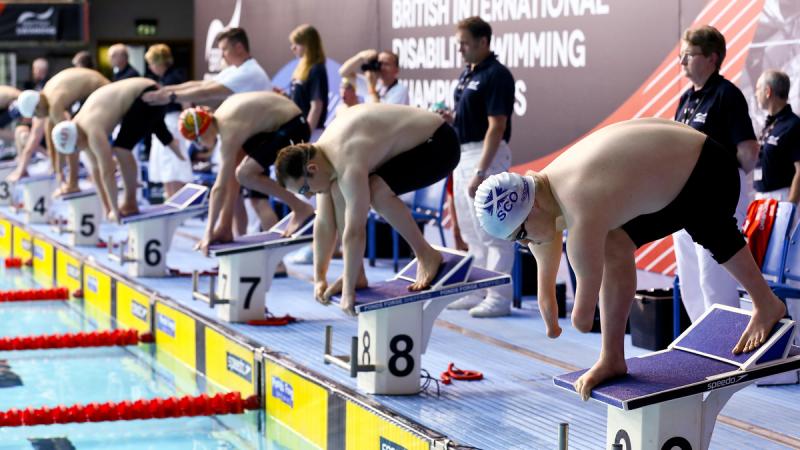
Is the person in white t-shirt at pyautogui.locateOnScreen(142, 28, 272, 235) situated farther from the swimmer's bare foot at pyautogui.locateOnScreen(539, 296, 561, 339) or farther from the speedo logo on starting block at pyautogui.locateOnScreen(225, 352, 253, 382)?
the swimmer's bare foot at pyautogui.locateOnScreen(539, 296, 561, 339)

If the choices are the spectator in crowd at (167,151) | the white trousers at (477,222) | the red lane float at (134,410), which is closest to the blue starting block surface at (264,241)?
the white trousers at (477,222)

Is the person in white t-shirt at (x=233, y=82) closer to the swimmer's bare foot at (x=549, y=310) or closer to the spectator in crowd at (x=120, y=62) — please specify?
the spectator in crowd at (x=120, y=62)

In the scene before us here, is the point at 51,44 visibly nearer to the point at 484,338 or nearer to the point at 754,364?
the point at 484,338

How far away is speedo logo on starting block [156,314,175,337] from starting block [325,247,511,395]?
1.82 metres

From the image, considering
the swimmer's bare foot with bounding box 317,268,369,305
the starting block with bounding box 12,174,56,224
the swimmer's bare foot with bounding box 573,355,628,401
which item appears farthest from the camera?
the starting block with bounding box 12,174,56,224

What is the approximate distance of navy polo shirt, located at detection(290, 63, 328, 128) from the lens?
294 inches

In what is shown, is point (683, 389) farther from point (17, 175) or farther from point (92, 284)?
point (17, 175)

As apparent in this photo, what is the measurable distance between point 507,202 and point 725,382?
2.32 feet

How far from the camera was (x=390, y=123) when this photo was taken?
15.3ft

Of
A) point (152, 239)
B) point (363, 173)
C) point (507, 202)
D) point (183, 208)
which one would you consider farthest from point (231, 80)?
point (507, 202)

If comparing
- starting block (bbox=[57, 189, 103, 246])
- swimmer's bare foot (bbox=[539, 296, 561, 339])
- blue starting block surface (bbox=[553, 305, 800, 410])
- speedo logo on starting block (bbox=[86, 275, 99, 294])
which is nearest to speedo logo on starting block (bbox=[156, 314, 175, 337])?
speedo logo on starting block (bbox=[86, 275, 99, 294])

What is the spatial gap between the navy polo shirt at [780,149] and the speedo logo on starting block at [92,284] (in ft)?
14.0

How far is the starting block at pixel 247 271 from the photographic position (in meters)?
5.81

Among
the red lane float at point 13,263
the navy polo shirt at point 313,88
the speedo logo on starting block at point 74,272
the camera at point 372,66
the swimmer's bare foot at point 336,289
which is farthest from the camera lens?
the red lane float at point 13,263
